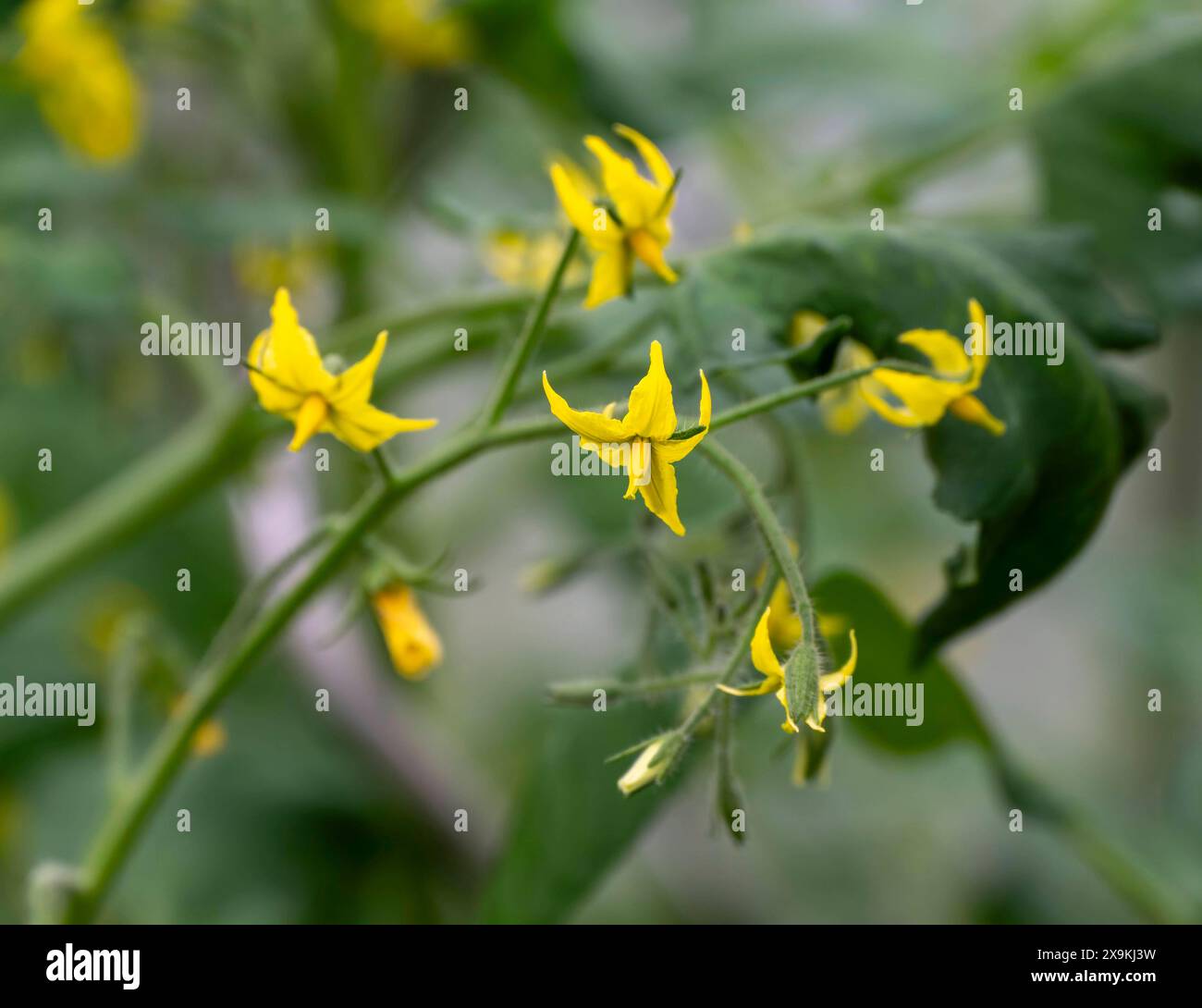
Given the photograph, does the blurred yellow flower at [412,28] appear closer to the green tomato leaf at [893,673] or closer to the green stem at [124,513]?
the green stem at [124,513]

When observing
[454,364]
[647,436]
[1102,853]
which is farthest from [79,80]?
[1102,853]

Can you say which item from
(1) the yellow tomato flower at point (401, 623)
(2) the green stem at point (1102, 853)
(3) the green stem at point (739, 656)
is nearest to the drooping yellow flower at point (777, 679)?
(3) the green stem at point (739, 656)

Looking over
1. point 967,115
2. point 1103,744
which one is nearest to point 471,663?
point 1103,744

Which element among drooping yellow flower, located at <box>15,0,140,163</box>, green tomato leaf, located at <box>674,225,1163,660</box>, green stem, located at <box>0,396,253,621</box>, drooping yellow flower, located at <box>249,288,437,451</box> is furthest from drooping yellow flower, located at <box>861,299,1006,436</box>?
drooping yellow flower, located at <box>15,0,140,163</box>

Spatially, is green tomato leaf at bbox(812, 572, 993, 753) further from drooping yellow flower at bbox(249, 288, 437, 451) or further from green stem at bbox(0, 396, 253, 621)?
green stem at bbox(0, 396, 253, 621)

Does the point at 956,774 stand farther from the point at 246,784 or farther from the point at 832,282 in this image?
the point at 832,282
